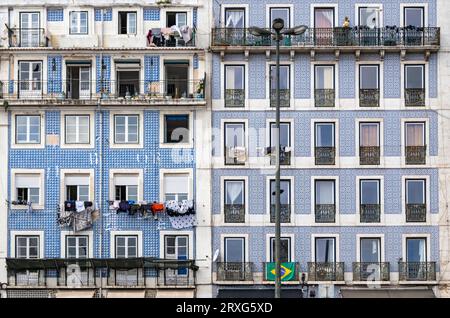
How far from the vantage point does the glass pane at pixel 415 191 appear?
3603 centimetres

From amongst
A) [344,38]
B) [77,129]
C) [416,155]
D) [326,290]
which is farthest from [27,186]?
[416,155]

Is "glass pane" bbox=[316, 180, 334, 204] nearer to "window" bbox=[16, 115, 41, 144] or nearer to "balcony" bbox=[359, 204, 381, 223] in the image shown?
→ "balcony" bbox=[359, 204, 381, 223]

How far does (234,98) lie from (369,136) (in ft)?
20.4

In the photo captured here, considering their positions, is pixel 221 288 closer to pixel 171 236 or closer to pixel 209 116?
pixel 171 236

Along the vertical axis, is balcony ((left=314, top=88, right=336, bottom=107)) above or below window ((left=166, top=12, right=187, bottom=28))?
below

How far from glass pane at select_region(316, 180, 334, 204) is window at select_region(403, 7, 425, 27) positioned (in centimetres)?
796

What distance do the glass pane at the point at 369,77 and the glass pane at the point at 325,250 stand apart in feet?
23.1

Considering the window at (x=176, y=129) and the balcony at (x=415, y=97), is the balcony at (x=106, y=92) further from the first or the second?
the balcony at (x=415, y=97)

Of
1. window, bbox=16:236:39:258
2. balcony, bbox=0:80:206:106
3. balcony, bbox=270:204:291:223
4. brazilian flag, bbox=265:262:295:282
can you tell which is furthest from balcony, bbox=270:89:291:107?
window, bbox=16:236:39:258

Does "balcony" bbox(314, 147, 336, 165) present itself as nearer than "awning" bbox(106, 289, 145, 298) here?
No

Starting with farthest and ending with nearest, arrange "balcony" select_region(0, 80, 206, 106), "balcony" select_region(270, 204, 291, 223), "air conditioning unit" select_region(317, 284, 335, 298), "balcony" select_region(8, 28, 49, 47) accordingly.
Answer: "balcony" select_region(8, 28, 49, 47) → "balcony" select_region(0, 80, 206, 106) → "balcony" select_region(270, 204, 291, 223) → "air conditioning unit" select_region(317, 284, 335, 298)

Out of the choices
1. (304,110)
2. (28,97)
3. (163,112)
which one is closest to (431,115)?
(304,110)

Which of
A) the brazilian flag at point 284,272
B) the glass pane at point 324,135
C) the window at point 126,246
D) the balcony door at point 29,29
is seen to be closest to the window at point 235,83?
the glass pane at point 324,135

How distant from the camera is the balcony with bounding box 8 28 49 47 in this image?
36719mm
